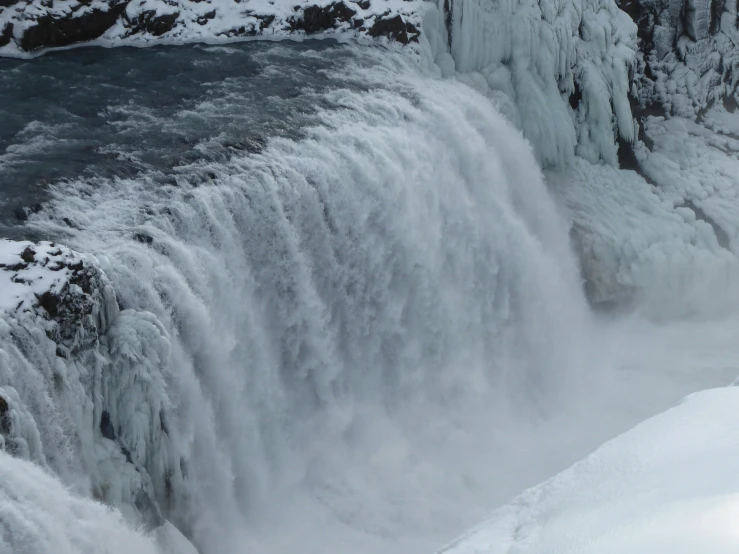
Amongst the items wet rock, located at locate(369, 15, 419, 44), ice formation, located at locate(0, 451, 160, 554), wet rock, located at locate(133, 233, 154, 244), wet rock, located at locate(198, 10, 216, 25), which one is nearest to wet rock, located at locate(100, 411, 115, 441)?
ice formation, located at locate(0, 451, 160, 554)

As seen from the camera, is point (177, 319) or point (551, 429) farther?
point (551, 429)

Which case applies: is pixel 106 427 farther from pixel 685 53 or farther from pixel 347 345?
pixel 685 53

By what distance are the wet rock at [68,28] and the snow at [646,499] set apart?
888 cm

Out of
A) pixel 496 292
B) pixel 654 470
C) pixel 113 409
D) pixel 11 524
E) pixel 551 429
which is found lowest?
pixel 551 429

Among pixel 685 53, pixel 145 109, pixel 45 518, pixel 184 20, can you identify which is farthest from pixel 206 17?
pixel 45 518

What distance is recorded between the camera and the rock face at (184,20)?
9.97 m

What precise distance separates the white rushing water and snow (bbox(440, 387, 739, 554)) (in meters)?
2.26

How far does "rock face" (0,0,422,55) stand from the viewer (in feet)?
32.7

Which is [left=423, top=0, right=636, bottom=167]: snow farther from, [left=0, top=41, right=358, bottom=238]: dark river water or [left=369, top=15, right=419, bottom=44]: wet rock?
[left=0, top=41, right=358, bottom=238]: dark river water

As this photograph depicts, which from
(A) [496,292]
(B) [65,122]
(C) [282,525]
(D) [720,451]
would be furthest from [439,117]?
(D) [720,451]

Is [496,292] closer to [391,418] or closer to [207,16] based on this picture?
[391,418]

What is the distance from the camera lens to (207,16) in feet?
36.2

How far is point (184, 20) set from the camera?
1093cm

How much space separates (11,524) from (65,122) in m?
5.50
